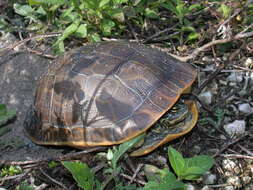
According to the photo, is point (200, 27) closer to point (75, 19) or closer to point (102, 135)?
point (75, 19)

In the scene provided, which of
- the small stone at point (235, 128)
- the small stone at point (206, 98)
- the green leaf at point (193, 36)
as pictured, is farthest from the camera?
the green leaf at point (193, 36)

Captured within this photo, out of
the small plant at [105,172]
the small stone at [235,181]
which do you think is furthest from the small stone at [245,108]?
the small plant at [105,172]

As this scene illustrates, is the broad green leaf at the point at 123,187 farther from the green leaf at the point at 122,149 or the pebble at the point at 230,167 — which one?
the pebble at the point at 230,167

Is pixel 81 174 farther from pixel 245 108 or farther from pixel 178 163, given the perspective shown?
pixel 245 108

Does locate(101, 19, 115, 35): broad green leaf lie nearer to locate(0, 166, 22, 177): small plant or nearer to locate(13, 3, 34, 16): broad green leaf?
locate(13, 3, 34, 16): broad green leaf

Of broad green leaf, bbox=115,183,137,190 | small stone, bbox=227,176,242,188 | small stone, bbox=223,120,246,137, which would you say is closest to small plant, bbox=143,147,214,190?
broad green leaf, bbox=115,183,137,190

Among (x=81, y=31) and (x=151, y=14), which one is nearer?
(x=81, y=31)

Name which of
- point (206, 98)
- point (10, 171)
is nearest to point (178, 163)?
point (206, 98)
